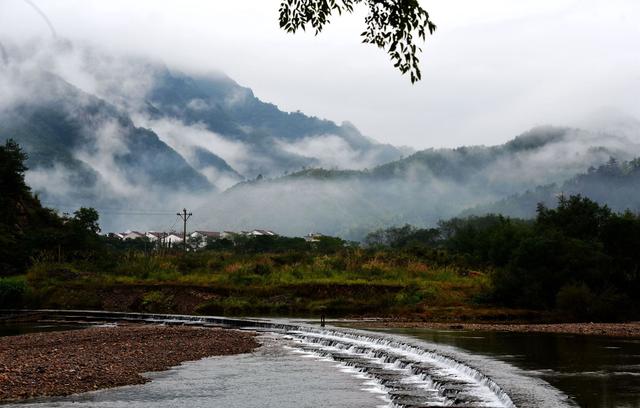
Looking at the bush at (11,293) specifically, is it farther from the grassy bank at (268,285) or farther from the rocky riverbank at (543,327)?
the rocky riverbank at (543,327)

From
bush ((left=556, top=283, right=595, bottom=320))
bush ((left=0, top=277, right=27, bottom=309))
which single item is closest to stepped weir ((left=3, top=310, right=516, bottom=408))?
bush ((left=556, top=283, right=595, bottom=320))

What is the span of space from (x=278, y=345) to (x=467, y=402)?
1736cm

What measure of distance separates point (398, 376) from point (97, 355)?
1193cm

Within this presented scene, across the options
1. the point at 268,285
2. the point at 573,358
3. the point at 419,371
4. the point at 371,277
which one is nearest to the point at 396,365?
the point at 419,371

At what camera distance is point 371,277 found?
211 feet

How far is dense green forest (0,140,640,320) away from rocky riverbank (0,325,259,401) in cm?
1872

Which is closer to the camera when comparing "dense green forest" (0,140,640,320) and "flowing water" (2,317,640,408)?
"flowing water" (2,317,640,408)

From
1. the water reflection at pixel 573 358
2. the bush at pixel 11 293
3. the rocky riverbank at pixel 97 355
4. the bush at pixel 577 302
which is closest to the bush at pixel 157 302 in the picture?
the bush at pixel 11 293

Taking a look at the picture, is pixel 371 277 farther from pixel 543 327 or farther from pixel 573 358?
pixel 573 358

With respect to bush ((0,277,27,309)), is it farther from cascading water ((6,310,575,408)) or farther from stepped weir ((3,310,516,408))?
cascading water ((6,310,575,408))

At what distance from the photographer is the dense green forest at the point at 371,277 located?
49.0 meters

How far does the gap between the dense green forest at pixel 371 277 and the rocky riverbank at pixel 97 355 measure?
61.4ft

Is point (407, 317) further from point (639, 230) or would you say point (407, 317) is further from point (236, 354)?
point (236, 354)

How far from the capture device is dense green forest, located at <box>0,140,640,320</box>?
48969mm
